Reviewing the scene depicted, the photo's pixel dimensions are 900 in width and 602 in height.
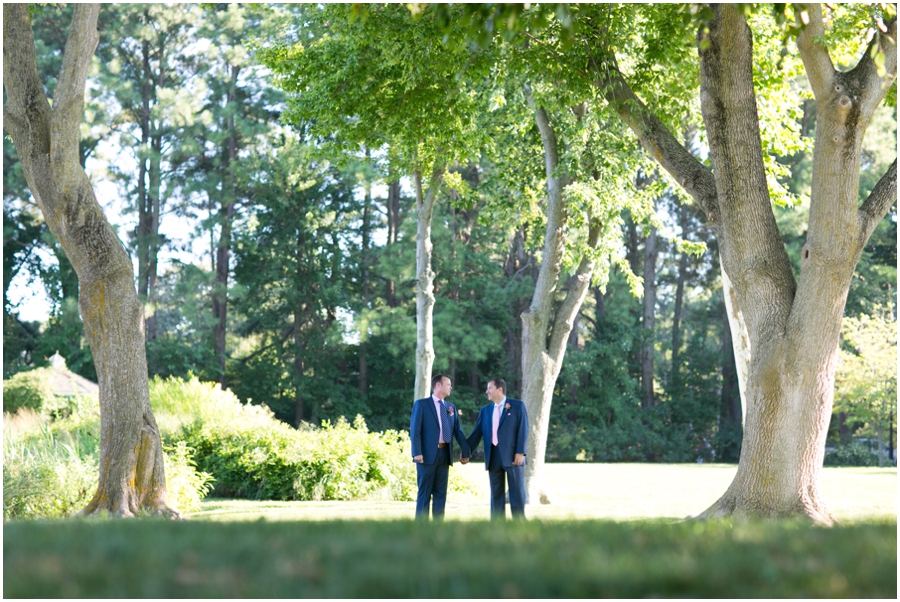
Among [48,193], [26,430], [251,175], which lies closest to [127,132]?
[251,175]

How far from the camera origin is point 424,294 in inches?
682

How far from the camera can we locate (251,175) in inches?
1431

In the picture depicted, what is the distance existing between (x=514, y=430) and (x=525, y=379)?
6.64 metres

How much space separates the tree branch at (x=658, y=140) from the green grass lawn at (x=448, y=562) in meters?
5.37

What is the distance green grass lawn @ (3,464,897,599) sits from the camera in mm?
3596

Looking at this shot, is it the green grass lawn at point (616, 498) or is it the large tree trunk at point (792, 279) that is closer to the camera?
the large tree trunk at point (792, 279)

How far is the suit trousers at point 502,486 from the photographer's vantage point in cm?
971

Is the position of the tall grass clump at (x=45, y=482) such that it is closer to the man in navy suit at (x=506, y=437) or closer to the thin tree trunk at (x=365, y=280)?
the man in navy suit at (x=506, y=437)

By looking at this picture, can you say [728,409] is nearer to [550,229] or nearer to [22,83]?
[550,229]

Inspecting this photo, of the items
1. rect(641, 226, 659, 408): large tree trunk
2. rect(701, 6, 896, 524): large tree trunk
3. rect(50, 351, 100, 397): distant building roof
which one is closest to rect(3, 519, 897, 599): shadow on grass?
Answer: rect(701, 6, 896, 524): large tree trunk

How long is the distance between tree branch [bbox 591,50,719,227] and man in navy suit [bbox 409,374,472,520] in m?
3.56

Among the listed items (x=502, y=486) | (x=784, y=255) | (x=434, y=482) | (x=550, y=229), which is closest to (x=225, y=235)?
(x=550, y=229)

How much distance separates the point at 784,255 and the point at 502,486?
13.1 feet

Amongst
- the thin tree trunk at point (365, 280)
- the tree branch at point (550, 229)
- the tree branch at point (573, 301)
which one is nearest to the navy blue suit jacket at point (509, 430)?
the tree branch at point (550, 229)
